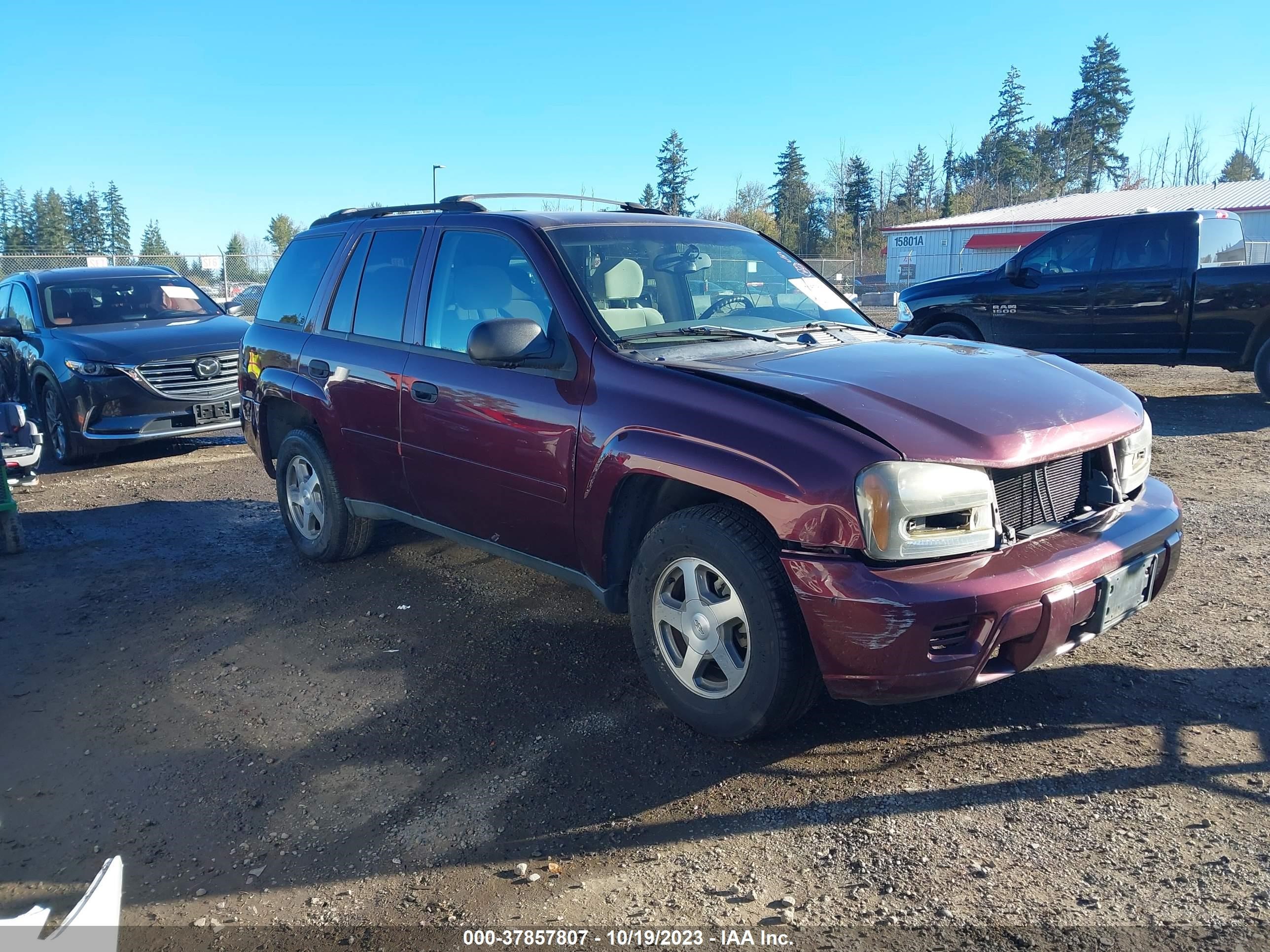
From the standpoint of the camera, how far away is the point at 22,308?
9.84 meters

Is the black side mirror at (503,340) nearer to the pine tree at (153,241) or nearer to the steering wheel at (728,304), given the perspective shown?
the steering wheel at (728,304)

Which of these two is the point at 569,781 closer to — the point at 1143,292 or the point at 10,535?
the point at 10,535

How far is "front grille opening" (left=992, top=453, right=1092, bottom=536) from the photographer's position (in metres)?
3.09

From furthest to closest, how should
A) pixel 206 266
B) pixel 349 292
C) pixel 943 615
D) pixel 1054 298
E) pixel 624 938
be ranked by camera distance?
1. pixel 206 266
2. pixel 1054 298
3. pixel 349 292
4. pixel 943 615
5. pixel 624 938

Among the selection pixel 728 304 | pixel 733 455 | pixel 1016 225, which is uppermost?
pixel 1016 225

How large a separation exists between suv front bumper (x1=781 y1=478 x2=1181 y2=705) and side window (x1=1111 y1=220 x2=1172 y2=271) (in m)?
8.44

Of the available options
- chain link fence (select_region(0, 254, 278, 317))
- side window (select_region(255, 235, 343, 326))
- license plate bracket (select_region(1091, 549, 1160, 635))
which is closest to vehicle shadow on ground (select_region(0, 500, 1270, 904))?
license plate bracket (select_region(1091, 549, 1160, 635))

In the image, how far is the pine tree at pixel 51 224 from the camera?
71.1 m

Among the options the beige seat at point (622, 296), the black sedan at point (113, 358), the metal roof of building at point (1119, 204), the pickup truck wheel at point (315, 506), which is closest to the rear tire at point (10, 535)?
the pickup truck wheel at point (315, 506)

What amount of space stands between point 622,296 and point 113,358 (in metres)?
6.72

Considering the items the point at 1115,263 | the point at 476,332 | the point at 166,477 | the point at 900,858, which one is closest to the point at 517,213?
the point at 476,332

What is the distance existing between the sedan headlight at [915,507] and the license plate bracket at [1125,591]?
0.53 m

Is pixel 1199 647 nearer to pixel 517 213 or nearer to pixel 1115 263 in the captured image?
pixel 517 213

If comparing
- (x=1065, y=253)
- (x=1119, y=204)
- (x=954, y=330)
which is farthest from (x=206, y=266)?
(x=1119, y=204)
